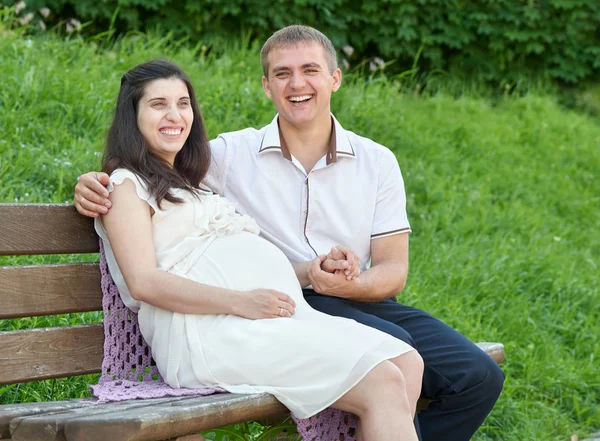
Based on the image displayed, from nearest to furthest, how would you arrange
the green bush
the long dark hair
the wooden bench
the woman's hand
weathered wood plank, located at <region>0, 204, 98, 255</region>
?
the wooden bench < the woman's hand < weathered wood plank, located at <region>0, 204, 98, 255</region> < the long dark hair < the green bush

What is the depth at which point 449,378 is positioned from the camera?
3330 mm

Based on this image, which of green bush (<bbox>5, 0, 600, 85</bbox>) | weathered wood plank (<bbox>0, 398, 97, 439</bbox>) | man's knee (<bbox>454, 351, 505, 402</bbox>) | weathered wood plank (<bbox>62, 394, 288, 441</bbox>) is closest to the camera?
weathered wood plank (<bbox>62, 394, 288, 441</bbox>)

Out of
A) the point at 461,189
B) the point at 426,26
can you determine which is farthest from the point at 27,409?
the point at 426,26

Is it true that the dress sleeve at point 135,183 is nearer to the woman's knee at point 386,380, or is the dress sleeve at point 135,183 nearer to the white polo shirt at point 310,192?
the white polo shirt at point 310,192

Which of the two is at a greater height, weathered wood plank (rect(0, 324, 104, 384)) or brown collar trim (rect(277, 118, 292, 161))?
brown collar trim (rect(277, 118, 292, 161))

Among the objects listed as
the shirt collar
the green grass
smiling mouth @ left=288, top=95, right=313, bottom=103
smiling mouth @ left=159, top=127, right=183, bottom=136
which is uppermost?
smiling mouth @ left=288, top=95, right=313, bottom=103

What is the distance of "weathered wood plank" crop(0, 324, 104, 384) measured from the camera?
10.0 ft

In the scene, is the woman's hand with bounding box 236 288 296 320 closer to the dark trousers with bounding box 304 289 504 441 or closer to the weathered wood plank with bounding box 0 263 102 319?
the dark trousers with bounding box 304 289 504 441

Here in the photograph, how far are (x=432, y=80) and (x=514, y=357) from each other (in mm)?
5161

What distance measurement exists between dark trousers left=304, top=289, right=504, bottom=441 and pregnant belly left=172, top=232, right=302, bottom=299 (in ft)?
1.01

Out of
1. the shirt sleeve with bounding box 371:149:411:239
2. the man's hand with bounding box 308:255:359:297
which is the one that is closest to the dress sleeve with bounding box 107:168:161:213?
the man's hand with bounding box 308:255:359:297

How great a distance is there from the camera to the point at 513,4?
33.1 ft

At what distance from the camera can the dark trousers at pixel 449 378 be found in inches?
131

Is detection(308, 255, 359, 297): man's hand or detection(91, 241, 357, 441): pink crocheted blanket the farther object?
detection(308, 255, 359, 297): man's hand
